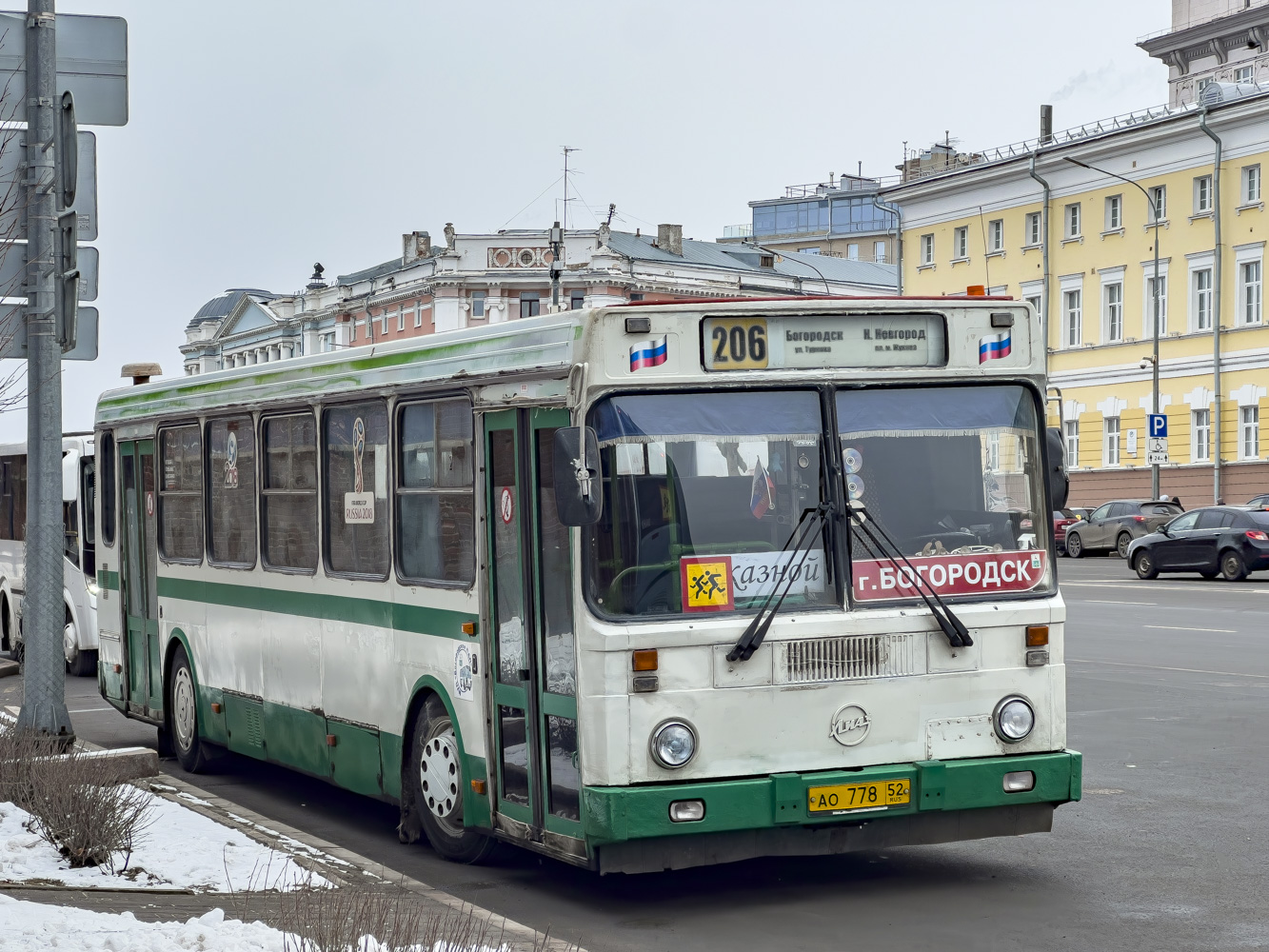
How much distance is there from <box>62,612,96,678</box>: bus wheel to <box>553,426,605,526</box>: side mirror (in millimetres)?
15574

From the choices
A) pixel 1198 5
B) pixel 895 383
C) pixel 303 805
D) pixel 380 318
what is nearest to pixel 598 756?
pixel 895 383

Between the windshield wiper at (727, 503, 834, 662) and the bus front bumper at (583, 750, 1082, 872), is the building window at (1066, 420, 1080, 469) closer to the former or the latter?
the bus front bumper at (583, 750, 1082, 872)

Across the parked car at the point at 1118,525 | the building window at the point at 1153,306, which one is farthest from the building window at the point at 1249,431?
the parked car at the point at 1118,525

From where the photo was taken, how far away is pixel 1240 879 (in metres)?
8.70

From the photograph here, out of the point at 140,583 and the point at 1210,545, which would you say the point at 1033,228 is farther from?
the point at 140,583

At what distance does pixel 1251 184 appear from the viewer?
55.2 metres

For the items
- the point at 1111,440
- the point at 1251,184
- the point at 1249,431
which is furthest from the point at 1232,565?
the point at 1111,440

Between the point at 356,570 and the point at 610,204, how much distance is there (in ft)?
237

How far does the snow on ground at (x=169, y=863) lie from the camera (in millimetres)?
8023

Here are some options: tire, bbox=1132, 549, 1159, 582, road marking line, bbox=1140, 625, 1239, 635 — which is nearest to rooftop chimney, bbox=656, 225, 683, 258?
tire, bbox=1132, 549, 1159, 582

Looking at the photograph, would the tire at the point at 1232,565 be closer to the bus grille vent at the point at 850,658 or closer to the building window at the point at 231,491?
the building window at the point at 231,491

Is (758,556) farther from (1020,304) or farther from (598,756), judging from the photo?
(1020,304)

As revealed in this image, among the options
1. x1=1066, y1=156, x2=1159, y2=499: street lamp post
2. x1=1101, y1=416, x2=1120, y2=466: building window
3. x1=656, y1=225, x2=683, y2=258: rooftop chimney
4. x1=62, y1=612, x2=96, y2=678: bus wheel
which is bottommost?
x1=62, y1=612, x2=96, y2=678: bus wheel

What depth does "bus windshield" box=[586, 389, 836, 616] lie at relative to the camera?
798 cm
